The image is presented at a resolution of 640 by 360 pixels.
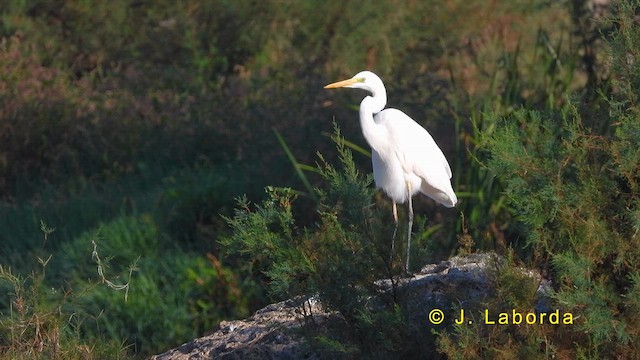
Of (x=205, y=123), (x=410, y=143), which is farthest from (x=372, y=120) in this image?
(x=205, y=123)

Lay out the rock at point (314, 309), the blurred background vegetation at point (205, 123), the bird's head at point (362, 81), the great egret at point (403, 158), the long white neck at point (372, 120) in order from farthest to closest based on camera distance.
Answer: the blurred background vegetation at point (205, 123) → the great egret at point (403, 158) → the long white neck at point (372, 120) → the bird's head at point (362, 81) → the rock at point (314, 309)

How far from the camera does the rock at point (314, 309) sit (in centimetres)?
473

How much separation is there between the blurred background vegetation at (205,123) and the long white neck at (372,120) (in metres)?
0.33

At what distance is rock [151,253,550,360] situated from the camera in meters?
4.73

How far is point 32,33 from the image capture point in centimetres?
1144

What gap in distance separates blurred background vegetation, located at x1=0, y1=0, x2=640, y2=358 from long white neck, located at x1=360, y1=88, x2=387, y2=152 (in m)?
0.33

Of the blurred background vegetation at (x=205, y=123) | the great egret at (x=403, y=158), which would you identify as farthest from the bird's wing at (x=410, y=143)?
the blurred background vegetation at (x=205, y=123)

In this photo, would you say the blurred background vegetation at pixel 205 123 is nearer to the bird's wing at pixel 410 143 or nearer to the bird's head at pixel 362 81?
the bird's wing at pixel 410 143

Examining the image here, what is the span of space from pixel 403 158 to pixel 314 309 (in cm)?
115

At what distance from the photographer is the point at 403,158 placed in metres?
6.11

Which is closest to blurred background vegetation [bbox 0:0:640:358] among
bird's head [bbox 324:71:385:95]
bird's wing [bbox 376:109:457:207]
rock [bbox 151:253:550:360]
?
rock [bbox 151:253:550:360]

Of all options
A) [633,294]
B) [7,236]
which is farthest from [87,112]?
[633,294]

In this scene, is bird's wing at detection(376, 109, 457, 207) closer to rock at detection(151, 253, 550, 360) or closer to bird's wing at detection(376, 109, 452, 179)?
bird's wing at detection(376, 109, 452, 179)

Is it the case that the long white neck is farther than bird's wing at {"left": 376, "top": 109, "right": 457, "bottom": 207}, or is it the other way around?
bird's wing at {"left": 376, "top": 109, "right": 457, "bottom": 207}
